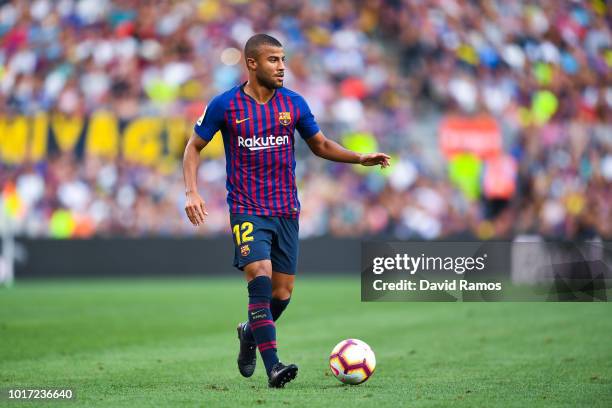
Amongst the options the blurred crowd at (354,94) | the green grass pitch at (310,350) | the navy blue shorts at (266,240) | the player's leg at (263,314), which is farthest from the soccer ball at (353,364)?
the blurred crowd at (354,94)

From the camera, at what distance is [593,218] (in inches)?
844

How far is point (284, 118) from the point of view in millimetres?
7309

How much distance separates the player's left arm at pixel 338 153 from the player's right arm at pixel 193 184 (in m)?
0.89

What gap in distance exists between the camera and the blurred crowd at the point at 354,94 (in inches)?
884

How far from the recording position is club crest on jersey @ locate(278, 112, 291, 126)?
7293mm

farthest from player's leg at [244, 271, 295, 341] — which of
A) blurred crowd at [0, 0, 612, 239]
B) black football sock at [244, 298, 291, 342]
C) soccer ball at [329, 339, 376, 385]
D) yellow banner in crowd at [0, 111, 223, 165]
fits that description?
yellow banner in crowd at [0, 111, 223, 165]

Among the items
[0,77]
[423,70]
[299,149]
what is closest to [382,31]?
[423,70]

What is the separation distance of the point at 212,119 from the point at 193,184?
1.63ft

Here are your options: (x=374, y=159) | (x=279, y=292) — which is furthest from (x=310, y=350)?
(x=374, y=159)

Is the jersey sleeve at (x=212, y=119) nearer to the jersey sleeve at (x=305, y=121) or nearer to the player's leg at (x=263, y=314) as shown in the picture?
the jersey sleeve at (x=305, y=121)

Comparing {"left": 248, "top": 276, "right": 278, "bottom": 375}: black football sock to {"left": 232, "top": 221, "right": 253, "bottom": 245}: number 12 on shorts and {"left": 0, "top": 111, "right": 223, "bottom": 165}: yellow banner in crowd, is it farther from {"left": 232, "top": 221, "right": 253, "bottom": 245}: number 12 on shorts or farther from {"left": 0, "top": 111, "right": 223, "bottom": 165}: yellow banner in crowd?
{"left": 0, "top": 111, "right": 223, "bottom": 165}: yellow banner in crowd

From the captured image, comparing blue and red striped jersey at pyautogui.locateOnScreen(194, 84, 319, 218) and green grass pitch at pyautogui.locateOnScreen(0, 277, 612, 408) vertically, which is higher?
blue and red striped jersey at pyautogui.locateOnScreen(194, 84, 319, 218)

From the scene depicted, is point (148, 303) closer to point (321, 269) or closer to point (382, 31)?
point (321, 269)

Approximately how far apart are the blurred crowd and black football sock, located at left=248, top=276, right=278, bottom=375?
15249mm
